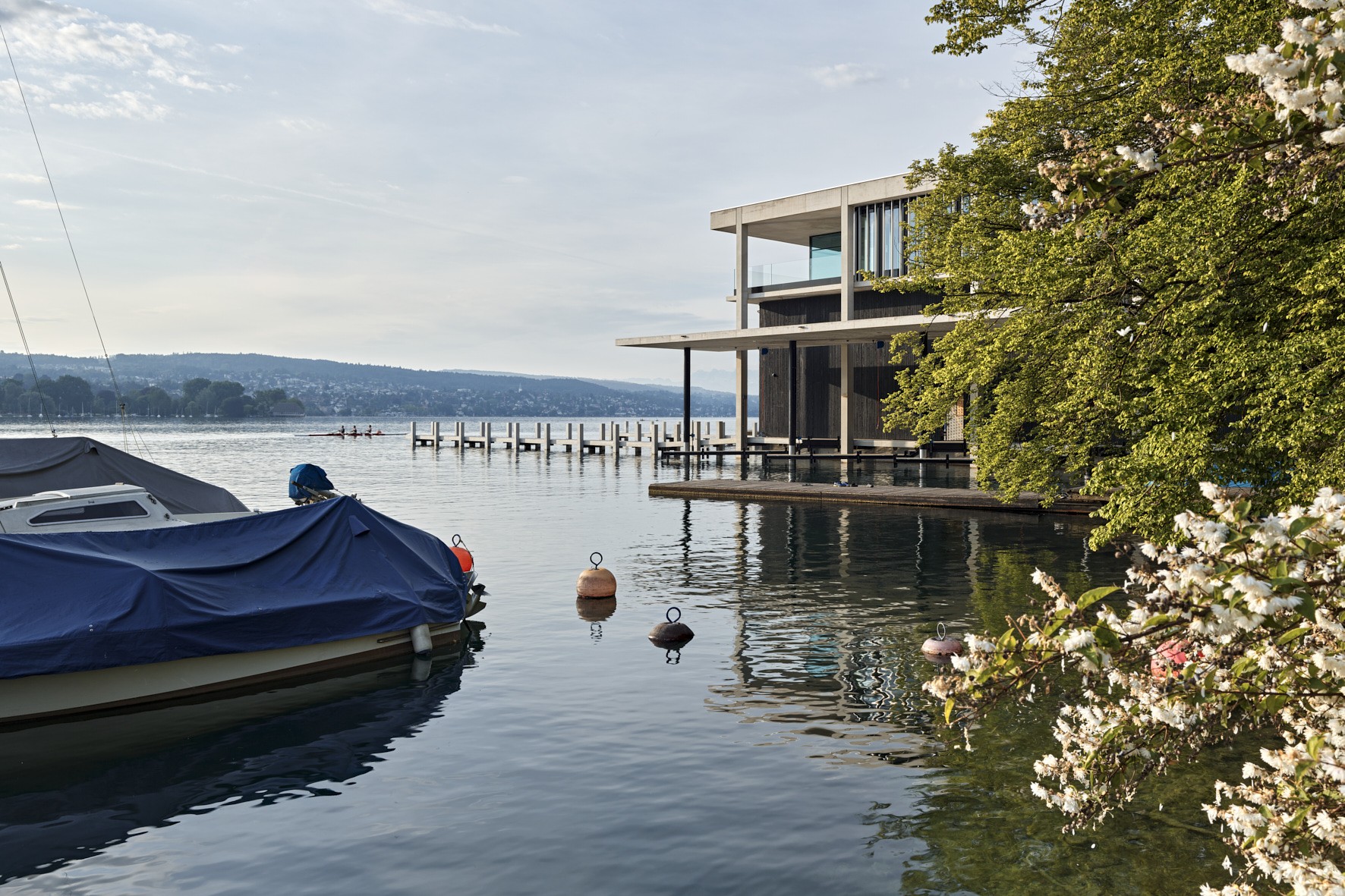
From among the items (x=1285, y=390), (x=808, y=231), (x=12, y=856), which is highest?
(x=808, y=231)

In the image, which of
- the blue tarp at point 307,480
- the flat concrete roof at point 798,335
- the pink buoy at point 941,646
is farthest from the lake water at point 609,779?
the flat concrete roof at point 798,335

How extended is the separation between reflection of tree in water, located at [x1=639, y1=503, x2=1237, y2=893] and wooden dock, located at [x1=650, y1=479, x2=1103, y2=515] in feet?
6.64

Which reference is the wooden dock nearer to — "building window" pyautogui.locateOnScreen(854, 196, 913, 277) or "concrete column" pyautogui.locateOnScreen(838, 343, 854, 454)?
"concrete column" pyautogui.locateOnScreen(838, 343, 854, 454)

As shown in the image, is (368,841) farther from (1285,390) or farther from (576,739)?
(1285,390)

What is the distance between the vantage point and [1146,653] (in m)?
5.80

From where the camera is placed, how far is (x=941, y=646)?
16.9 m

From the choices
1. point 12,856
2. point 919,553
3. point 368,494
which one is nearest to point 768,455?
point 368,494

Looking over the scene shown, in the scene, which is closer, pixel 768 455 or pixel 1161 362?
pixel 1161 362

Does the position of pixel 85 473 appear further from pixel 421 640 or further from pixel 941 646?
pixel 941 646

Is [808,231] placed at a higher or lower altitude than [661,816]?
higher

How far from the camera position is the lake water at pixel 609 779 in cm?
968

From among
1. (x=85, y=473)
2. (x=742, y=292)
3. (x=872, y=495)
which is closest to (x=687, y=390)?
(x=742, y=292)

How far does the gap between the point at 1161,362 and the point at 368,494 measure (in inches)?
1454

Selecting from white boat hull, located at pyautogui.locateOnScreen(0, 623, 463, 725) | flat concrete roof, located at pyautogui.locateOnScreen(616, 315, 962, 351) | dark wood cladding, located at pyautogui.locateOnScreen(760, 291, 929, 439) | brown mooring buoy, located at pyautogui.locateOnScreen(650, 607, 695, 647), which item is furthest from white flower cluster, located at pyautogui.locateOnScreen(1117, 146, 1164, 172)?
dark wood cladding, located at pyautogui.locateOnScreen(760, 291, 929, 439)
